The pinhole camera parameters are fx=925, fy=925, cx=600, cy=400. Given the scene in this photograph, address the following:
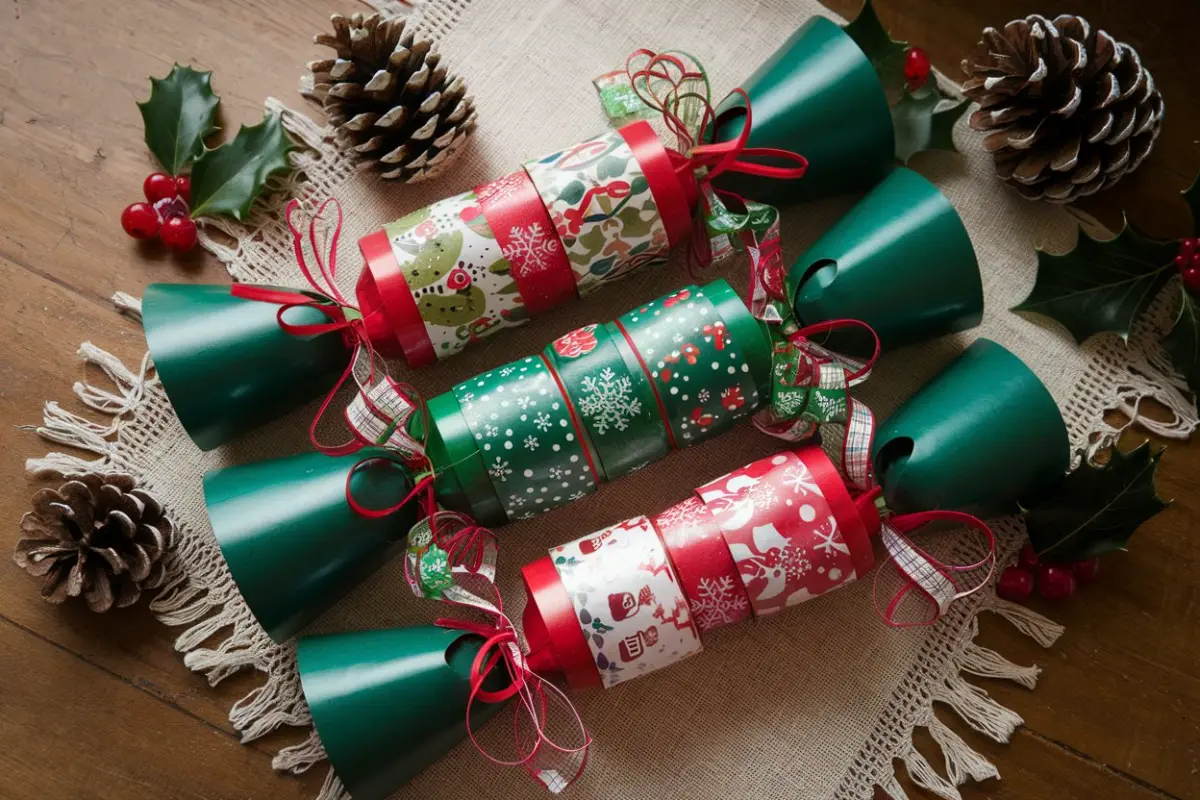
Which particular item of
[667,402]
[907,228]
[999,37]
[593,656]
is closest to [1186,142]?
[999,37]

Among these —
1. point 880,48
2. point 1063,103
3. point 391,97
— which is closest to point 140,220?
point 391,97

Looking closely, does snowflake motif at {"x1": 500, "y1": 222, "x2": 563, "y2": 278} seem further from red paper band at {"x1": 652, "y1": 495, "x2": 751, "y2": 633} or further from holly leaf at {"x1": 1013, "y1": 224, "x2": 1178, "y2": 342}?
holly leaf at {"x1": 1013, "y1": 224, "x2": 1178, "y2": 342}

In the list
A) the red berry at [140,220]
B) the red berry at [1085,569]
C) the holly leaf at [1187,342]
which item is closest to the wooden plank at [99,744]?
the red berry at [140,220]

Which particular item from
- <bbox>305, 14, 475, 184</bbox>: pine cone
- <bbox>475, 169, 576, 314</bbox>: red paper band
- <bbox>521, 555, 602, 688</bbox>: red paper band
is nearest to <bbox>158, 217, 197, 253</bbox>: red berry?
<bbox>305, 14, 475, 184</bbox>: pine cone

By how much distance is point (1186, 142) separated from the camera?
124cm

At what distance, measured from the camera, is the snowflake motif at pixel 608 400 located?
103 centimetres

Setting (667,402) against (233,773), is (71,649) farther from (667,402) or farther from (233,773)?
(667,402)

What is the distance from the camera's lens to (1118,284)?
1.19m

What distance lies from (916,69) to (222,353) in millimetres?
950

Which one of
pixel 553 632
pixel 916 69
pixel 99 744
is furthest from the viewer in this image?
pixel 916 69

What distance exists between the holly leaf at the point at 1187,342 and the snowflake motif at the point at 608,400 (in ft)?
2.34

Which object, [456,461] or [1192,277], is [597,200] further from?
[1192,277]

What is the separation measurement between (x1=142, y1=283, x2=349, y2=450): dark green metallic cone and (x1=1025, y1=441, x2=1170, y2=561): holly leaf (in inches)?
34.9

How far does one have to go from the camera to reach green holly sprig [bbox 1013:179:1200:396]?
46.5 inches
